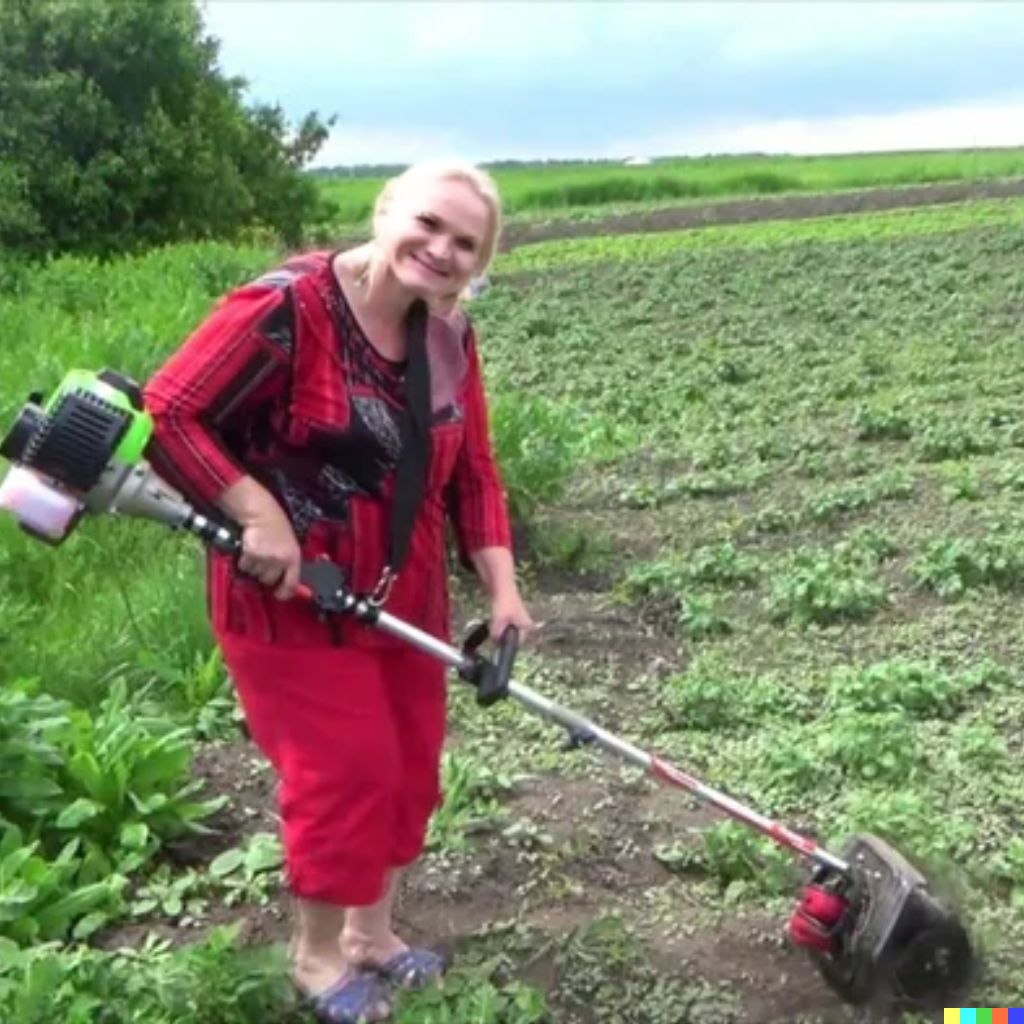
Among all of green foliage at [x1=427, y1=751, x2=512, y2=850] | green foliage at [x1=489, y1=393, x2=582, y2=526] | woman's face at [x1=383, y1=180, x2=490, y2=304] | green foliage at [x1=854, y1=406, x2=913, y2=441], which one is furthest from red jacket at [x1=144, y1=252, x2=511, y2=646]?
green foliage at [x1=854, y1=406, x2=913, y2=441]

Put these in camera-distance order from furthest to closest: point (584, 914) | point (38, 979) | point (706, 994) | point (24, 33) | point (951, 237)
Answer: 1. point (24, 33)
2. point (951, 237)
3. point (584, 914)
4. point (706, 994)
5. point (38, 979)

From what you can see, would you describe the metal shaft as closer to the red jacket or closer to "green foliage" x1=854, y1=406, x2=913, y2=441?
the red jacket

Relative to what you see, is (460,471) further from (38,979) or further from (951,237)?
(951,237)

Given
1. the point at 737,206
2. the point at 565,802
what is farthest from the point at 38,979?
the point at 737,206

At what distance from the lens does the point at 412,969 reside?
3.88m

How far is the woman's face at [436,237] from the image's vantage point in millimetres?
3490

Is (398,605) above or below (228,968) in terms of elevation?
above

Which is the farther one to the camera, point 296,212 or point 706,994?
point 296,212

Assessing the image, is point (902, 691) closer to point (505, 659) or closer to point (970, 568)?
point (970, 568)

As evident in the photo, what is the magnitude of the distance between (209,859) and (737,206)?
35.5m

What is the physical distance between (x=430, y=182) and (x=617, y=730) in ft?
7.57

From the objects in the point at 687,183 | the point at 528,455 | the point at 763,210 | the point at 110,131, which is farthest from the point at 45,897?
the point at 687,183

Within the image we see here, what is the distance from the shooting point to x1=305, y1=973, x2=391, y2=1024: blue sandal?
12.2 ft

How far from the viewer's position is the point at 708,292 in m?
19.2
